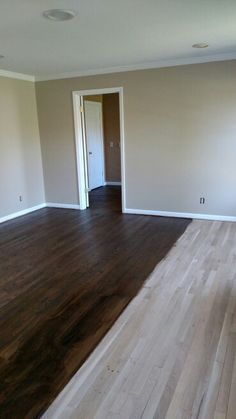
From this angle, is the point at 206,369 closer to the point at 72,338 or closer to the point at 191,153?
the point at 72,338

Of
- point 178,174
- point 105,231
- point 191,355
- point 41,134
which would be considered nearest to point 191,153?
point 178,174

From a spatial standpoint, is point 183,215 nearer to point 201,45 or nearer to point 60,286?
point 201,45

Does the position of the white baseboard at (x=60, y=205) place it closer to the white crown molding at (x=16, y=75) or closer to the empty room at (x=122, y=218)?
the empty room at (x=122, y=218)

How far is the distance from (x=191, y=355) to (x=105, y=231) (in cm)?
283

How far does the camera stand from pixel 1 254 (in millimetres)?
4125

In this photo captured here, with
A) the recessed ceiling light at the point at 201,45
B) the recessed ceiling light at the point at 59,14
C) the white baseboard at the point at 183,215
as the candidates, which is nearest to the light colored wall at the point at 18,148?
the white baseboard at the point at 183,215

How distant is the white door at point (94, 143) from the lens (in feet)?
25.9

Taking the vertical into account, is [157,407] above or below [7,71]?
below

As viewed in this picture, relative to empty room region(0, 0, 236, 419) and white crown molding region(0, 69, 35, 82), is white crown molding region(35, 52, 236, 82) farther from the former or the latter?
white crown molding region(0, 69, 35, 82)

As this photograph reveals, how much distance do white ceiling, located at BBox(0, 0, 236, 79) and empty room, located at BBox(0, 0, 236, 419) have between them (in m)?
0.02

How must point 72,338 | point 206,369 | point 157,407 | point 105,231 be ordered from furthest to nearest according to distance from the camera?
point 105,231
point 72,338
point 206,369
point 157,407

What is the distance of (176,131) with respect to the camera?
16.9ft

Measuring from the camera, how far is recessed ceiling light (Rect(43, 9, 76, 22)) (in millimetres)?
2686

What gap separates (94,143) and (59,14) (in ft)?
18.0
